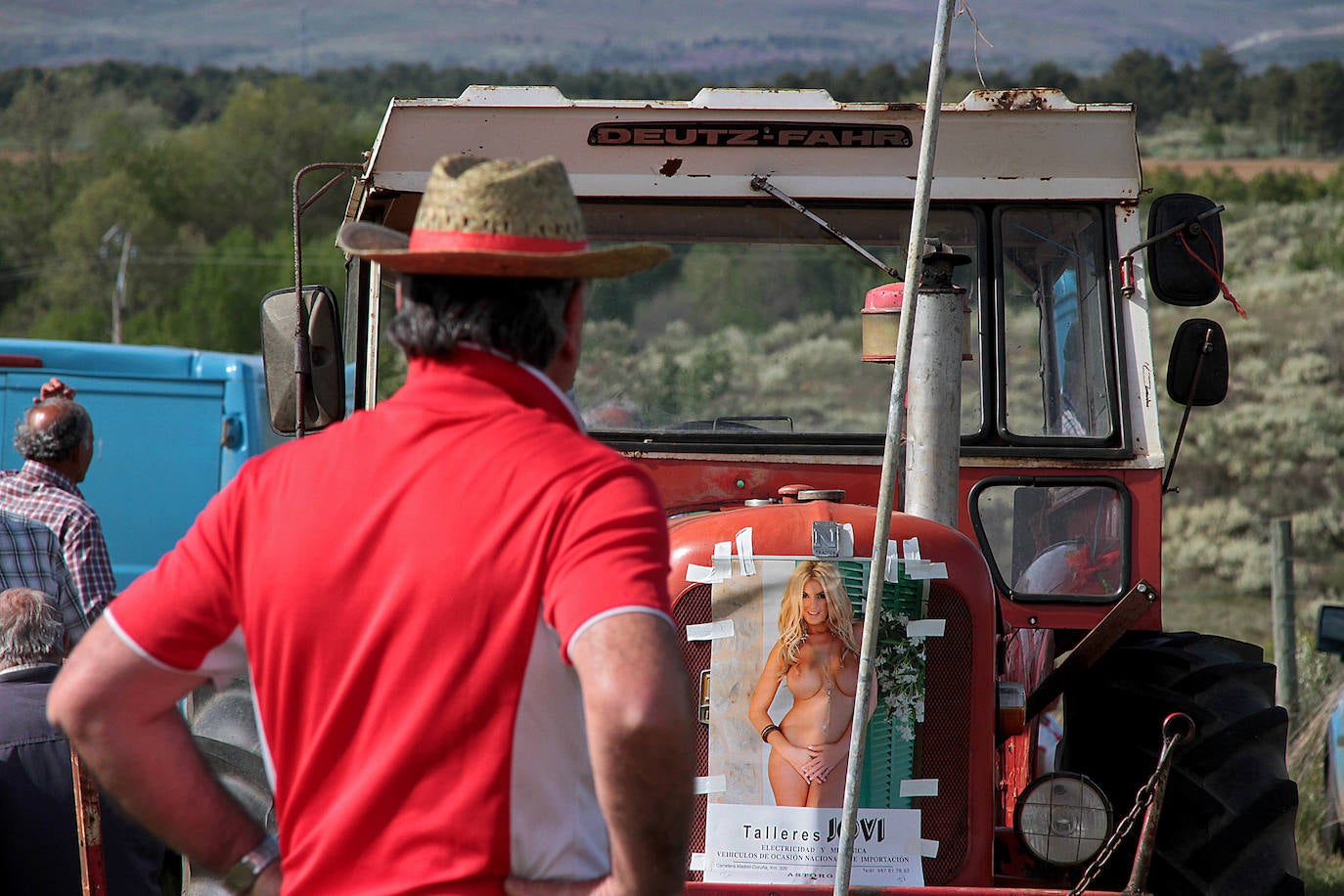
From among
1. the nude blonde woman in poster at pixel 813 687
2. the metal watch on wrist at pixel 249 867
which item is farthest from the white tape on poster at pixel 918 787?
the metal watch on wrist at pixel 249 867

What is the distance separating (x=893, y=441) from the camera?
2752 millimetres

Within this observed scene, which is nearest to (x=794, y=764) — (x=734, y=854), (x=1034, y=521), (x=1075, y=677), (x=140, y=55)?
(x=734, y=854)

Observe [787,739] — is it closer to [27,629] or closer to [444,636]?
[444,636]

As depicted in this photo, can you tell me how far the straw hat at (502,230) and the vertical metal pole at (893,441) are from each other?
A: 3.29ft

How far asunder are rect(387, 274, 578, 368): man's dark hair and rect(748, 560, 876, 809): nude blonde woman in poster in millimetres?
1531

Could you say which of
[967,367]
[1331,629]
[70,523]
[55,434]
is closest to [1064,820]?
[967,367]

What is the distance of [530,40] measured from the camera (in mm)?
119500

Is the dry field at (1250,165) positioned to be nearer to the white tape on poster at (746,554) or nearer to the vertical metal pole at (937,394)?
the vertical metal pole at (937,394)

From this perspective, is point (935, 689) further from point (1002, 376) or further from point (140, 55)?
point (140, 55)

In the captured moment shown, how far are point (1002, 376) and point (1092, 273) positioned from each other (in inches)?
16.4

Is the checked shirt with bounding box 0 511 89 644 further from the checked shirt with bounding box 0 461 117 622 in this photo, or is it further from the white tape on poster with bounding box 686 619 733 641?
the white tape on poster with bounding box 686 619 733 641

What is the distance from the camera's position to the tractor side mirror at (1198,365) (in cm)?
421

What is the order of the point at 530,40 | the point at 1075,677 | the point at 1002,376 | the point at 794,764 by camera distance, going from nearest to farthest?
1. the point at 794,764
2. the point at 1075,677
3. the point at 1002,376
4. the point at 530,40

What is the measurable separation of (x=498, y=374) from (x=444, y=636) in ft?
1.08
